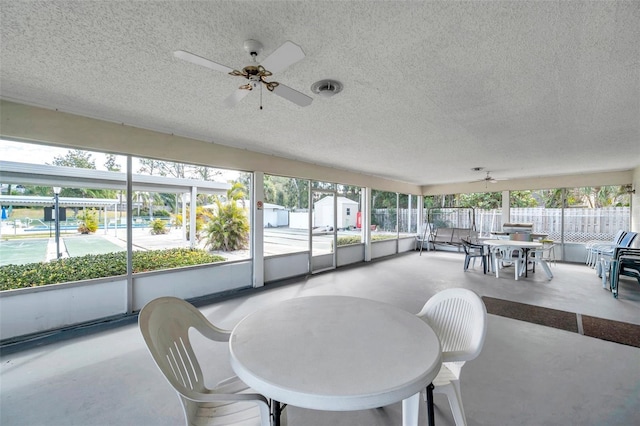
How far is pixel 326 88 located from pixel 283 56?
0.86m

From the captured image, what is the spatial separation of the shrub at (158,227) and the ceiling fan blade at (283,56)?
10.8 feet

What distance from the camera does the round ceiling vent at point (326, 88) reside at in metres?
2.28

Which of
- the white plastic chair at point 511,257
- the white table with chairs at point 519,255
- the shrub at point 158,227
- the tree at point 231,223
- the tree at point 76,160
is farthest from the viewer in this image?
the white plastic chair at point 511,257

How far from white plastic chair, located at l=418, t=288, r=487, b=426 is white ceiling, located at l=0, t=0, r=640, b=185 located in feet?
5.62

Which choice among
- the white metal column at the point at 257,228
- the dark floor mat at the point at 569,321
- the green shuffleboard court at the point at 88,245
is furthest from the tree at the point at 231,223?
the dark floor mat at the point at 569,321

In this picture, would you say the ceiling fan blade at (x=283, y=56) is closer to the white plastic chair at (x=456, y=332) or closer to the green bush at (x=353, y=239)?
the white plastic chair at (x=456, y=332)

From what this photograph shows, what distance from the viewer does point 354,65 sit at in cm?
202

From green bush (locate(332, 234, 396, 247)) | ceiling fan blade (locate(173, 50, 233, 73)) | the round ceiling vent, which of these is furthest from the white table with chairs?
ceiling fan blade (locate(173, 50, 233, 73))

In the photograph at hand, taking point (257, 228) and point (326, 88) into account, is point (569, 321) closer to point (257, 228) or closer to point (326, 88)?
point (326, 88)

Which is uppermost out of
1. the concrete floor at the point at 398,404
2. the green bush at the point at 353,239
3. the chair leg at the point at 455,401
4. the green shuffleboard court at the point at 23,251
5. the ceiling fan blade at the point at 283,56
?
the ceiling fan blade at the point at 283,56

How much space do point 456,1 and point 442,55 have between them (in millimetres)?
490

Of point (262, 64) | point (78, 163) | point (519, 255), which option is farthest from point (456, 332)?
point (519, 255)

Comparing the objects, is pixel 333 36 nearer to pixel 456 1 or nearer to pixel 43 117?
pixel 456 1

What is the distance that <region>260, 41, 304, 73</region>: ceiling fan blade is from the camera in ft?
4.81
